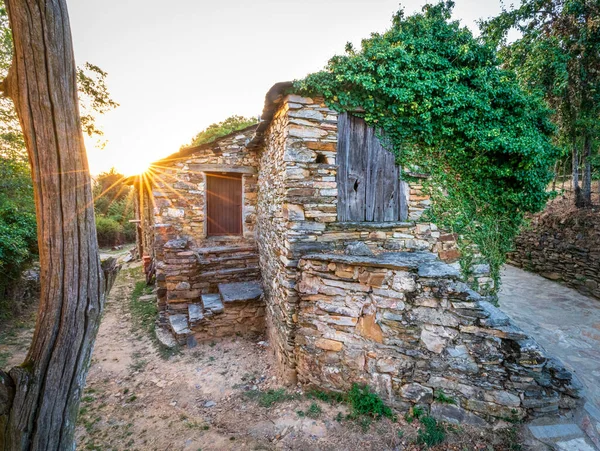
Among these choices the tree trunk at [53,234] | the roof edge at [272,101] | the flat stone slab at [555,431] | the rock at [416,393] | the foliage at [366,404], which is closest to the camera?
the tree trunk at [53,234]

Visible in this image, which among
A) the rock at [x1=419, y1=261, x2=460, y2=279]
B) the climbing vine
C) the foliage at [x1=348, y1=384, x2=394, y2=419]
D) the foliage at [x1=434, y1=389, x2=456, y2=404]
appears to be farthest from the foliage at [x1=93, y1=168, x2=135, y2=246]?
the foliage at [x1=434, y1=389, x2=456, y2=404]

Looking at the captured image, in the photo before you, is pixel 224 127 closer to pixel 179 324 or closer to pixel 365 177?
pixel 179 324

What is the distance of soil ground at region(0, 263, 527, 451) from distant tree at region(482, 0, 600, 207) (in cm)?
973

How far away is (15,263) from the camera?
601 centimetres

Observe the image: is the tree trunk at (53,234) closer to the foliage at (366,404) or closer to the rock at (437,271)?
the foliage at (366,404)

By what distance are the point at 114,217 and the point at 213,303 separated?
57.3 feet

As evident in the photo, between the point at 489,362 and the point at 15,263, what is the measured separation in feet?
30.2

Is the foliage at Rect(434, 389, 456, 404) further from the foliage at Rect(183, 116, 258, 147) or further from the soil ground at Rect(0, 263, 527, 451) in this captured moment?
the foliage at Rect(183, 116, 258, 147)

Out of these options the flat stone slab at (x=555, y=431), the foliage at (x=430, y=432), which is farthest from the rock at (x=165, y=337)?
the flat stone slab at (x=555, y=431)

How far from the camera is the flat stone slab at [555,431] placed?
2.61 meters

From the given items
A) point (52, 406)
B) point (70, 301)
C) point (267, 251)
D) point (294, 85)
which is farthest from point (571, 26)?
point (52, 406)

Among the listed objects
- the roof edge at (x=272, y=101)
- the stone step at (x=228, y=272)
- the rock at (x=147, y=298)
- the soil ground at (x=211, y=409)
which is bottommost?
the soil ground at (x=211, y=409)

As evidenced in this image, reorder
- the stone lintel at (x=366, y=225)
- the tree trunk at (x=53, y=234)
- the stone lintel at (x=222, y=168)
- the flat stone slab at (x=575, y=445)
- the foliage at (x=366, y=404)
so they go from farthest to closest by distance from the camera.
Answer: the stone lintel at (x=222, y=168), the stone lintel at (x=366, y=225), the foliage at (x=366, y=404), the flat stone slab at (x=575, y=445), the tree trunk at (x=53, y=234)

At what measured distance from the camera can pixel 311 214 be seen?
3811 mm
